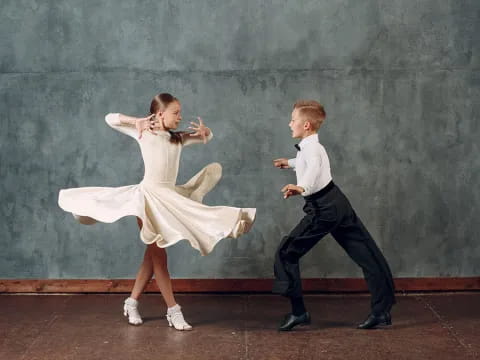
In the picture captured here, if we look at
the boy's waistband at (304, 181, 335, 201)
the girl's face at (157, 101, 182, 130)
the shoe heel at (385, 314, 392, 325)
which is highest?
the girl's face at (157, 101, 182, 130)

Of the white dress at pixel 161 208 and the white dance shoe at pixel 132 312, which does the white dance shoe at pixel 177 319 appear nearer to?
the white dance shoe at pixel 132 312

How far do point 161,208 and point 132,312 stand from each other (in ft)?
2.59

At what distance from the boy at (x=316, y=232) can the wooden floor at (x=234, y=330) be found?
A: 208mm

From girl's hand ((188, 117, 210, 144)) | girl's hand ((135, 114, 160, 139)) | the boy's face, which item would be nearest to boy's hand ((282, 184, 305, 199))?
the boy's face

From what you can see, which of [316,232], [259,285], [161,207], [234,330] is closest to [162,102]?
[161,207]

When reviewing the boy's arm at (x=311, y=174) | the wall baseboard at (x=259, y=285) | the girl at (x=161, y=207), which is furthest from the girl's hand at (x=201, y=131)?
the wall baseboard at (x=259, y=285)

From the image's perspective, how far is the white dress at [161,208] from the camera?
4.93 metres

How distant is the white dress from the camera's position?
4.93 meters

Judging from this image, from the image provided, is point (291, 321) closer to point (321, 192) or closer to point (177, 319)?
point (177, 319)

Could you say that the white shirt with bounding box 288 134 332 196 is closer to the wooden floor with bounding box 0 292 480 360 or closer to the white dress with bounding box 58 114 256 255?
the white dress with bounding box 58 114 256 255

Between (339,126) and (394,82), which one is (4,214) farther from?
(394,82)

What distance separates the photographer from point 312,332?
5.10 metres

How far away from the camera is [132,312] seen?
5312 millimetres

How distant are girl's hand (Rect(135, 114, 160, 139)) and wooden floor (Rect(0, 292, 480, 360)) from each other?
1.28m
